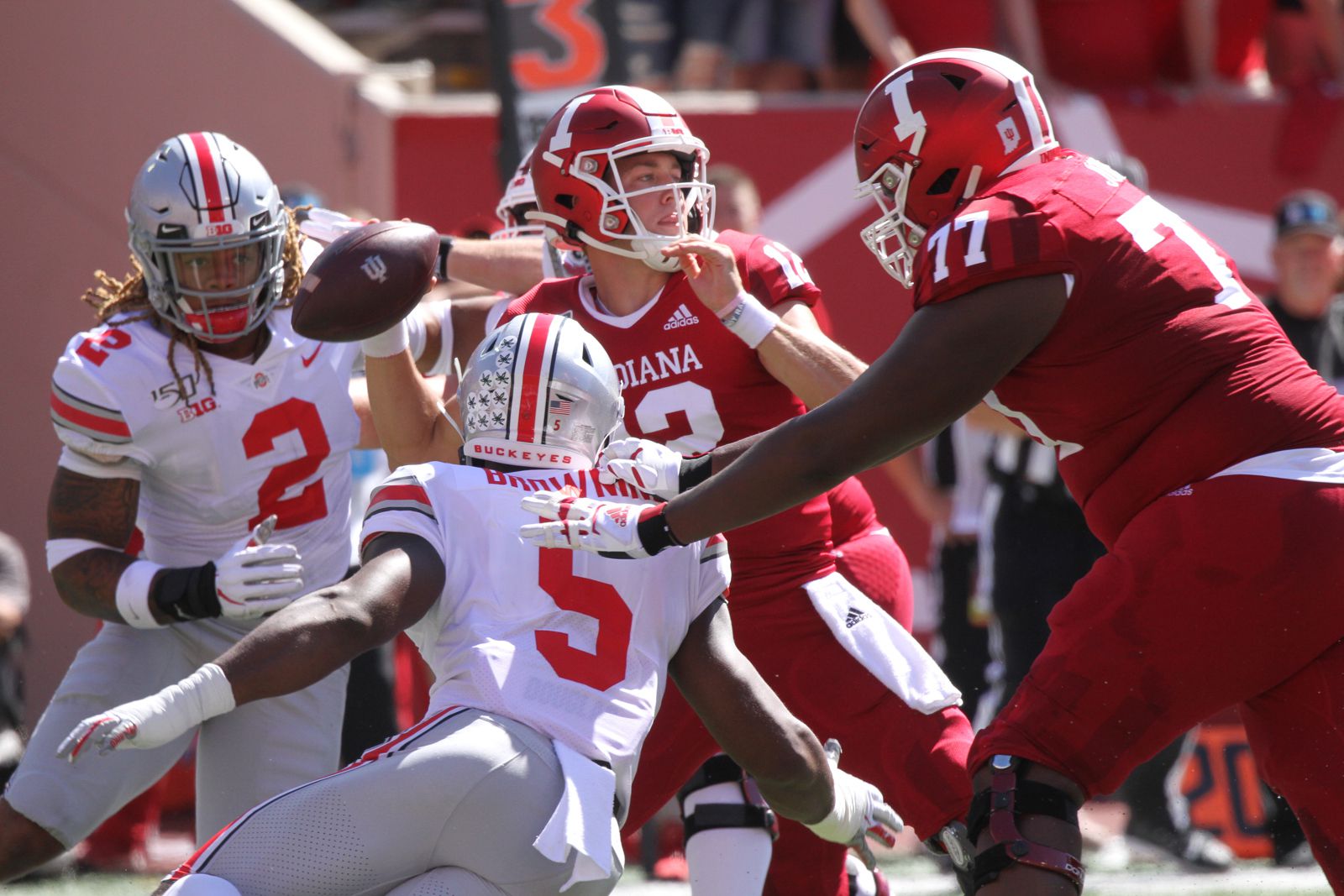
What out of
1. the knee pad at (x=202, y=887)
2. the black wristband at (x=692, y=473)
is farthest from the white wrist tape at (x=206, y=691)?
the black wristband at (x=692, y=473)

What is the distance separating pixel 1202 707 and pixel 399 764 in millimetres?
1354

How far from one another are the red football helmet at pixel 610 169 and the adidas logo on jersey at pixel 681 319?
99mm

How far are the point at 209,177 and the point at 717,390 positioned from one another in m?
1.33

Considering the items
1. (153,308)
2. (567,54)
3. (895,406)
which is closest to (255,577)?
(153,308)

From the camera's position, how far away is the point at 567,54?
719cm

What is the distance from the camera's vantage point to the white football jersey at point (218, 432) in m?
4.01

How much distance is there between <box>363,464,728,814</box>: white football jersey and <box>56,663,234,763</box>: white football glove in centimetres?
35

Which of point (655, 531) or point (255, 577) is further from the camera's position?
point (255, 577)

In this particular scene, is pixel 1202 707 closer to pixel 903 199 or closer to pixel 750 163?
pixel 903 199

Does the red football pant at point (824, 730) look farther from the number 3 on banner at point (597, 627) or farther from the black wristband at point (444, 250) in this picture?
the black wristband at point (444, 250)

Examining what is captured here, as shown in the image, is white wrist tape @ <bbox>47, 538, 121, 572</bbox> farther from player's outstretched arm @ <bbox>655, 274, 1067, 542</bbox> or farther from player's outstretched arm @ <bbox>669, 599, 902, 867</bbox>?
player's outstretched arm @ <bbox>655, 274, 1067, 542</bbox>

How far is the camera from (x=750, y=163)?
738 centimetres

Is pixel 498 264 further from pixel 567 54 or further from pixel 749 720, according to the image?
pixel 567 54

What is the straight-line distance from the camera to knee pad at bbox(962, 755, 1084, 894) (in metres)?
2.83
